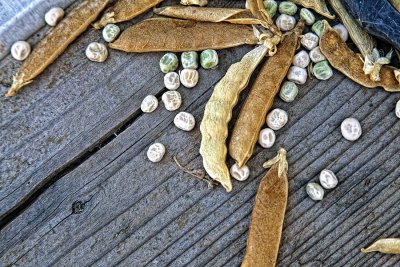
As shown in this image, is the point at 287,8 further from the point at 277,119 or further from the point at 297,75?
the point at 277,119

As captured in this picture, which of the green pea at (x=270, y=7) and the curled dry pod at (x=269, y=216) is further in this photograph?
the green pea at (x=270, y=7)

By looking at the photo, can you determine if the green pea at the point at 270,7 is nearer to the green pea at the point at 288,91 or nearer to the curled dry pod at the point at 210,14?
the curled dry pod at the point at 210,14

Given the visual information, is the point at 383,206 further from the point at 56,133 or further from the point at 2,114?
the point at 2,114

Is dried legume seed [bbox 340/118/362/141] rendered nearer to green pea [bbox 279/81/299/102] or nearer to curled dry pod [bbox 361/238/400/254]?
green pea [bbox 279/81/299/102]

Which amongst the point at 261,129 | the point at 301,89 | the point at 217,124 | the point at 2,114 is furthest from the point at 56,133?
the point at 301,89

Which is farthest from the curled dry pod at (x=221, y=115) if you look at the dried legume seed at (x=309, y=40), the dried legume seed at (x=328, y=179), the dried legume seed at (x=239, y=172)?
the dried legume seed at (x=328, y=179)

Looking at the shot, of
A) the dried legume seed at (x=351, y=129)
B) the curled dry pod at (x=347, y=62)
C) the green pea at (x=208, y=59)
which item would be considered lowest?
the dried legume seed at (x=351, y=129)

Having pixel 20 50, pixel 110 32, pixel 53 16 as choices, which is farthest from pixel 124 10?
pixel 20 50
